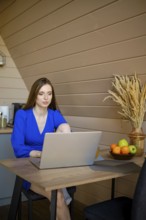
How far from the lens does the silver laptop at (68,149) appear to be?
57.8 inches

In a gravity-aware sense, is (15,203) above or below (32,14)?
below

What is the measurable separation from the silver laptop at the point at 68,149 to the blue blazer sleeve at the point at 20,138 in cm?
32

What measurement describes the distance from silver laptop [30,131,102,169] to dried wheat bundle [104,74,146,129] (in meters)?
0.57

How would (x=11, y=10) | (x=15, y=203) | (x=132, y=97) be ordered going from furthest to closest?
(x=11, y=10)
(x=132, y=97)
(x=15, y=203)

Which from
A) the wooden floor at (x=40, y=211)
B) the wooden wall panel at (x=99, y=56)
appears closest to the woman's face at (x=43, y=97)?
the wooden wall panel at (x=99, y=56)

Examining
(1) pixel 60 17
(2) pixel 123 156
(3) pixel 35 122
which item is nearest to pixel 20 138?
(3) pixel 35 122

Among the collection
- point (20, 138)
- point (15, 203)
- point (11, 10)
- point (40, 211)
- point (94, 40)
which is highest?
point (11, 10)

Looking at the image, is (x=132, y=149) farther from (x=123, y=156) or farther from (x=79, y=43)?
(x=79, y=43)

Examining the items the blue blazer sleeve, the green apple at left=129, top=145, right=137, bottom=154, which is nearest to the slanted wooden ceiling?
the green apple at left=129, top=145, right=137, bottom=154

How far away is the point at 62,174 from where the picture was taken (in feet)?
4.80

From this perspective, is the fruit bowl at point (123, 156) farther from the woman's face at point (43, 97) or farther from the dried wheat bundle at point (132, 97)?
the woman's face at point (43, 97)

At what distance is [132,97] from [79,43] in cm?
64

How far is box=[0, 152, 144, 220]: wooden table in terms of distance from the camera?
1332mm

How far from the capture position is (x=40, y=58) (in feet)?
9.34
